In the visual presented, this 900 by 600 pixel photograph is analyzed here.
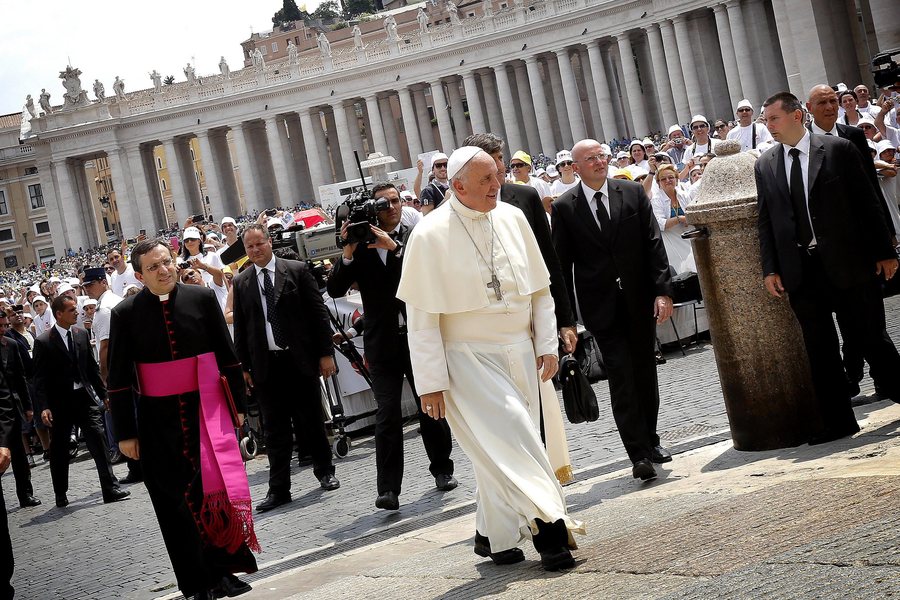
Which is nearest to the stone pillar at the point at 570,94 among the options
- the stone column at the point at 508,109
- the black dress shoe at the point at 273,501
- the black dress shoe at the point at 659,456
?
the stone column at the point at 508,109

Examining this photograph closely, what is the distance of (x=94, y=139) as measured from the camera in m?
81.0

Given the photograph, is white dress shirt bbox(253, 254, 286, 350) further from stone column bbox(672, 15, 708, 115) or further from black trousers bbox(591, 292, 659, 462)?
stone column bbox(672, 15, 708, 115)

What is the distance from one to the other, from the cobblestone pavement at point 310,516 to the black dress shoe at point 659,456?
0.54m

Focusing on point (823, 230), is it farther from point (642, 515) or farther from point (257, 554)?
point (257, 554)

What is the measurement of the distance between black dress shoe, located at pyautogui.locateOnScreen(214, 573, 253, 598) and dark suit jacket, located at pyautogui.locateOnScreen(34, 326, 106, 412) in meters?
6.80

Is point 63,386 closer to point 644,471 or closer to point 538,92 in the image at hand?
point 644,471

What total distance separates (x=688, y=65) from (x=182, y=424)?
59.0m

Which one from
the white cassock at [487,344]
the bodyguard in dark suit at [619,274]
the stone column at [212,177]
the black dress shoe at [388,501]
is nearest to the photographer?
the white cassock at [487,344]

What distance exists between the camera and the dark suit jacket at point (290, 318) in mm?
10195

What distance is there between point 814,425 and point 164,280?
4.08m

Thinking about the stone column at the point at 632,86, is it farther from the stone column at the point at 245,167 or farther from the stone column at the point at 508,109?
the stone column at the point at 245,167

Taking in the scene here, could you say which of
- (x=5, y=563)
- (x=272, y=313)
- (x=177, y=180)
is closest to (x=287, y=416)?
(x=272, y=313)

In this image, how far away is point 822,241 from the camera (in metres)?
7.41

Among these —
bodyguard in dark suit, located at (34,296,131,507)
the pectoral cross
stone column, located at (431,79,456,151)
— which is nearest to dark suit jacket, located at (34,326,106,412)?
bodyguard in dark suit, located at (34,296,131,507)
